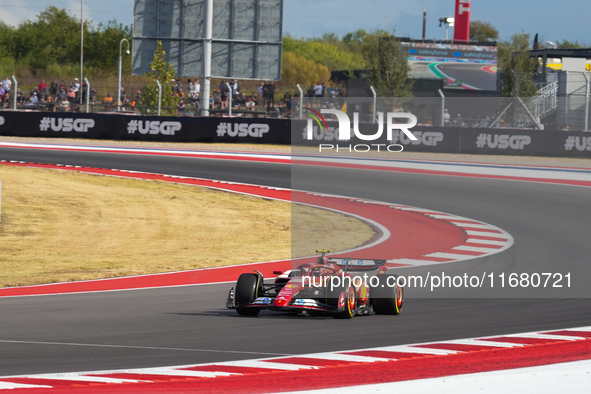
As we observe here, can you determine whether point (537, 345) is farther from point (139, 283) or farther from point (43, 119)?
point (43, 119)

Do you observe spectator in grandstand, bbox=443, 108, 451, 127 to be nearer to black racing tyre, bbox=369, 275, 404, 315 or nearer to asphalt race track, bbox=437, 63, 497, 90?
black racing tyre, bbox=369, 275, 404, 315

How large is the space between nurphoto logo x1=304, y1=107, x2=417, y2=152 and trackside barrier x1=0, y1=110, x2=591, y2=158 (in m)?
0.10

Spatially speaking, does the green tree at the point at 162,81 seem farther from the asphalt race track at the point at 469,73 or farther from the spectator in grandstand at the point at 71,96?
the asphalt race track at the point at 469,73

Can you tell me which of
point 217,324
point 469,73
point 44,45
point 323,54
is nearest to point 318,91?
point 469,73

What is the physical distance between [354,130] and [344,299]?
2410 centimetres

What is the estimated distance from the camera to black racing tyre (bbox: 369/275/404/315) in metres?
9.06

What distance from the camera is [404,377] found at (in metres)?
6.50

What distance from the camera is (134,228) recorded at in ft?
56.1

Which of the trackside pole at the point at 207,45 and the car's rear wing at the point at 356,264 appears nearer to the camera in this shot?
the car's rear wing at the point at 356,264

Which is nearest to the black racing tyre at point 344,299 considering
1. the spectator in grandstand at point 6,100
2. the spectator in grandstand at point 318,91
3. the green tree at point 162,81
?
the spectator in grandstand at point 318,91

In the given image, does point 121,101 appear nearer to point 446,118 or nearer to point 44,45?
point 446,118

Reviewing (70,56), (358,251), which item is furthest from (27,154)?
(70,56)

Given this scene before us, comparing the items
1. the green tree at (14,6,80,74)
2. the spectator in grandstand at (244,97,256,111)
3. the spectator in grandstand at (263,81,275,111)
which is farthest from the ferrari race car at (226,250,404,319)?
the green tree at (14,6,80,74)

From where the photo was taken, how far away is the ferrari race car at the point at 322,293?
8.78 metres
